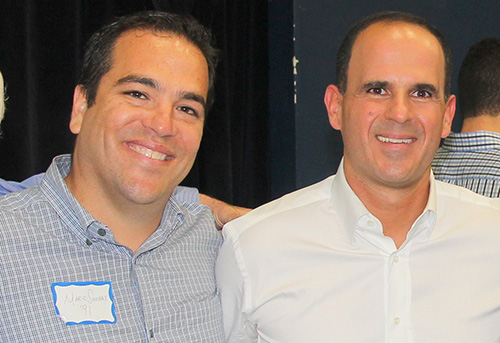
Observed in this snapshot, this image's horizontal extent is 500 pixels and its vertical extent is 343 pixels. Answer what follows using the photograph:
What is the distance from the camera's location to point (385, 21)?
2064 mm

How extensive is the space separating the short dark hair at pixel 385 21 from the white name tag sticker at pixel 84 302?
0.97m

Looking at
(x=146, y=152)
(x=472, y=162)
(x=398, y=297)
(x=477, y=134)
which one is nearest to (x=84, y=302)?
(x=146, y=152)

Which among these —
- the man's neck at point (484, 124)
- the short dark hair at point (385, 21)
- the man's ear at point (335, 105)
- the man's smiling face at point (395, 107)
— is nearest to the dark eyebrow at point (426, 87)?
the man's smiling face at point (395, 107)

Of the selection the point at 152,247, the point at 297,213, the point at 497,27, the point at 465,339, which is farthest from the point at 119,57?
the point at 497,27

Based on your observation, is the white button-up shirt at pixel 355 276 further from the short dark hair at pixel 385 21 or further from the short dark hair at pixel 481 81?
the short dark hair at pixel 481 81

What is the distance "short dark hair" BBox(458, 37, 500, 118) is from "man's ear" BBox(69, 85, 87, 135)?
184cm

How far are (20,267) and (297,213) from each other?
2.71 ft

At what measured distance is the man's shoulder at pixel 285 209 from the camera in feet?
6.68

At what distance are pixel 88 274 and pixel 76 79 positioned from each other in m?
1.83

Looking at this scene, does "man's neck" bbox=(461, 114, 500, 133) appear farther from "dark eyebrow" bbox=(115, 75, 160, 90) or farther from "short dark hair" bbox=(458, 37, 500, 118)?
"dark eyebrow" bbox=(115, 75, 160, 90)

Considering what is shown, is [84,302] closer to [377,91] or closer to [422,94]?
[377,91]

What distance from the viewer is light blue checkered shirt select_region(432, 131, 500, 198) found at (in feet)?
8.48

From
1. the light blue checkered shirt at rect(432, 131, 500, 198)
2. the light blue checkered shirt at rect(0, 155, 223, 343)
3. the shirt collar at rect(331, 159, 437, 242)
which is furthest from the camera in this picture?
the light blue checkered shirt at rect(432, 131, 500, 198)

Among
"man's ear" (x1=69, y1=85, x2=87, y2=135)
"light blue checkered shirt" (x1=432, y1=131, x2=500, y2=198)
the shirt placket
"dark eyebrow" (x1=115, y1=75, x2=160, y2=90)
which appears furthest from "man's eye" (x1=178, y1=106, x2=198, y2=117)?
"light blue checkered shirt" (x1=432, y1=131, x2=500, y2=198)
